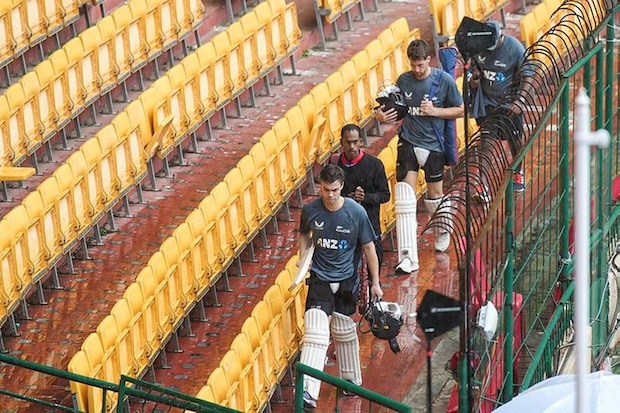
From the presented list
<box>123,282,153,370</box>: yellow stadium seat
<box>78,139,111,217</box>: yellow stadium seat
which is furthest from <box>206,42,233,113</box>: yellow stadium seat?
<box>123,282,153,370</box>: yellow stadium seat

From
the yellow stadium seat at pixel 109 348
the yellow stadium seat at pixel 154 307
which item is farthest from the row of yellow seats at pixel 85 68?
the yellow stadium seat at pixel 109 348

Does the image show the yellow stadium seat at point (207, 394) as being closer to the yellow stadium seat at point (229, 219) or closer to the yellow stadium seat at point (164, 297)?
the yellow stadium seat at point (164, 297)

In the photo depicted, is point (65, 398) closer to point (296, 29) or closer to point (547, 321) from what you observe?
point (547, 321)

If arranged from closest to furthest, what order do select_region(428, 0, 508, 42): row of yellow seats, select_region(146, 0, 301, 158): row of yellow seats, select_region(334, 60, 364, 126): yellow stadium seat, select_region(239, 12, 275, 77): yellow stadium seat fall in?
select_region(146, 0, 301, 158): row of yellow seats < select_region(334, 60, 364, 126): yellow stadium seat < select_region(239, 12, 275, 77): yellow stadium seat < select_region(428, 0, 508, 42): row of yellow seats

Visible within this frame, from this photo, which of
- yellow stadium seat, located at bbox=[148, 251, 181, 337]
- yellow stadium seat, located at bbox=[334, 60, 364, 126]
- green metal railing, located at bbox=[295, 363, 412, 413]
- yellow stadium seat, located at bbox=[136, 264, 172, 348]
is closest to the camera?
green metal railing, located at bbox=[295, 363, 412, 413]

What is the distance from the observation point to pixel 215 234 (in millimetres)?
10797

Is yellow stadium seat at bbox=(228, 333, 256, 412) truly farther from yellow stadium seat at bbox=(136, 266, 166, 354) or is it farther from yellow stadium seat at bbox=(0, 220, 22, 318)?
yellow stadium seat at bbox=(0, 220, 22, 318)

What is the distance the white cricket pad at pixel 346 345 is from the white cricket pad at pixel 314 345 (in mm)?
192

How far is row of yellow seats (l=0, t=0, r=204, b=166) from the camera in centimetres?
1160

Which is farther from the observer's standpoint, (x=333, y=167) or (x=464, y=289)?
(x=333, y=167)

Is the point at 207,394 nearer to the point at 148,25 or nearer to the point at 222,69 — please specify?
the point at 222,69

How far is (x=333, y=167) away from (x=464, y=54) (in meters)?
1.52

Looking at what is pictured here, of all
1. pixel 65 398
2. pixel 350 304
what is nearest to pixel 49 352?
pixel 65 398

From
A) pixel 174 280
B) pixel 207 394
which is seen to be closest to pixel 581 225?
pixel 207 394
